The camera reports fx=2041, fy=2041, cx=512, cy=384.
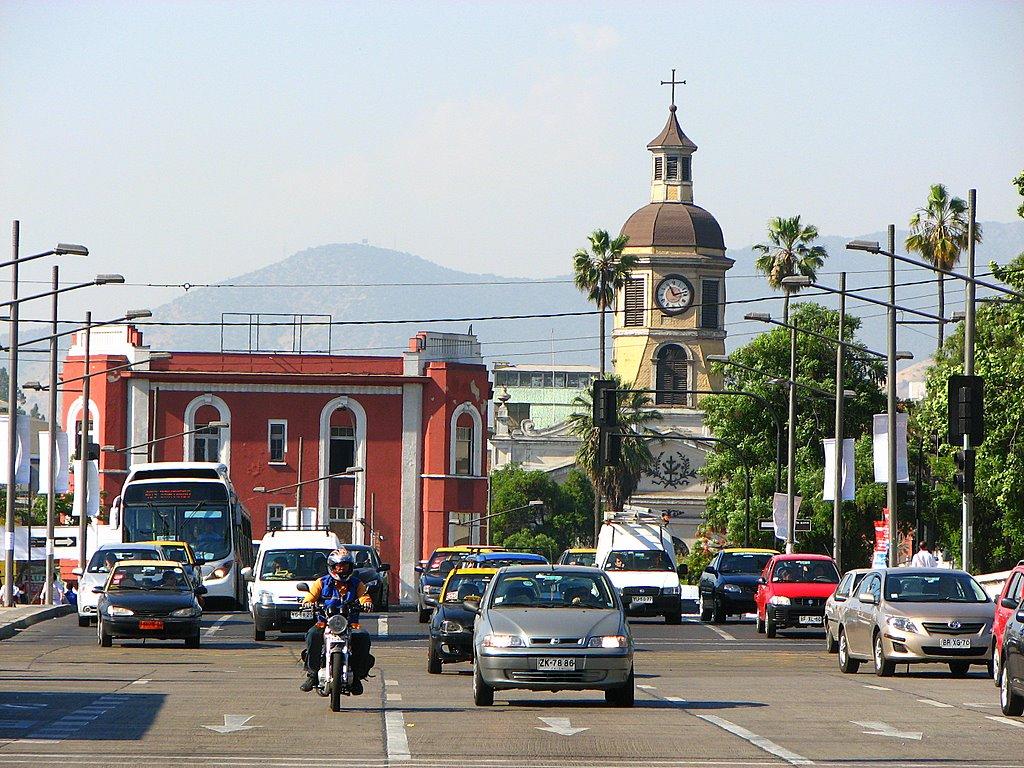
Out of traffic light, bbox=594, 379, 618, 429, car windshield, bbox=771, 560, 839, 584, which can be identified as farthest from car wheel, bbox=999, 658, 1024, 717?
traffic light, bbox=594, 379, 618, 429

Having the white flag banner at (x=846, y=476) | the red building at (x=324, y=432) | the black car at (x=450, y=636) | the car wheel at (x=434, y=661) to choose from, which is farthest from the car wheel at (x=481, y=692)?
the red building at (x=324, y=432)

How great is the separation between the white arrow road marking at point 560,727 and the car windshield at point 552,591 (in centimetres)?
248

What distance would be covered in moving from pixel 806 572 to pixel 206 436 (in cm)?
5600

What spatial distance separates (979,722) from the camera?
19344 mm

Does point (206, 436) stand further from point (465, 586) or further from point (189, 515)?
point (465, 586)

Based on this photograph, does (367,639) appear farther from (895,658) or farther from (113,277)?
(113,277)

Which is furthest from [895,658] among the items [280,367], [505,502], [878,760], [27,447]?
[505,502]

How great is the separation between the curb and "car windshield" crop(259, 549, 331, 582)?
492 cm

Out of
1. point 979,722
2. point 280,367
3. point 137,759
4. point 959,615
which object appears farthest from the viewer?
point 280,367

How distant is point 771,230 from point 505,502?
191ft

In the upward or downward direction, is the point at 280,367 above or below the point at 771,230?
below

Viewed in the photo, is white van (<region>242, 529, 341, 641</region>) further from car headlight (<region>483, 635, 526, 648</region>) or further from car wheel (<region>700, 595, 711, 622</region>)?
car headlight (<region>483, 635, 526, 648</region>)

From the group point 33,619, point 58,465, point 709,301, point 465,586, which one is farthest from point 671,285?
point 465,586

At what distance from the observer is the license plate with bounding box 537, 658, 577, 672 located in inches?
793
